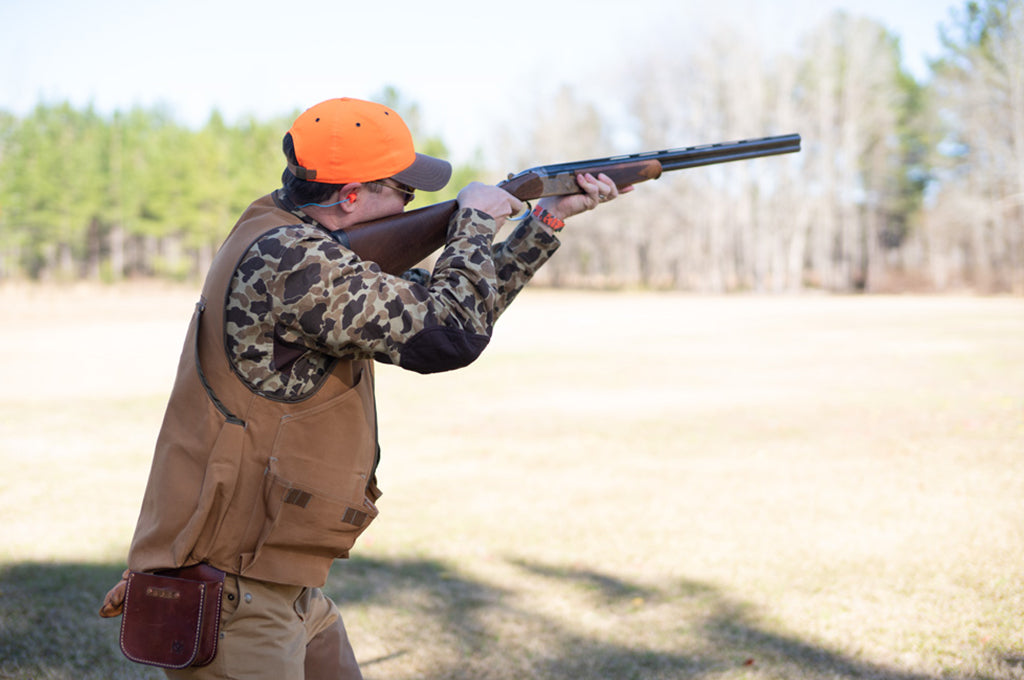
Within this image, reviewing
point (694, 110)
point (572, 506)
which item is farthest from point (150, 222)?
point (572, 506)

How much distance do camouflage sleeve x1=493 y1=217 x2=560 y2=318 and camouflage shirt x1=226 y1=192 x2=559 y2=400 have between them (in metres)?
0.51

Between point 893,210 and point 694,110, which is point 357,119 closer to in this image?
point 694,110

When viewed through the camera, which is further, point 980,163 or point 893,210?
point 893,210

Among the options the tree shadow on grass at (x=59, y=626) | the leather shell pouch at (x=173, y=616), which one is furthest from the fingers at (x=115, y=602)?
the tree shadow on grass at (x=59, y=626)

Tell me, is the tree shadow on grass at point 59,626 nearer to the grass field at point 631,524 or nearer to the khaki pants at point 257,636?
the grass field at point 631,524

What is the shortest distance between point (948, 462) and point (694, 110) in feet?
181

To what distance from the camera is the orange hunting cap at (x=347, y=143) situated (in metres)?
2.47

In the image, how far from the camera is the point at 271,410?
241 cm

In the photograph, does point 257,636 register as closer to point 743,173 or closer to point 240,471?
point 240,471

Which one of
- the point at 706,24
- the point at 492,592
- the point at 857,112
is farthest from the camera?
the point at 857,112

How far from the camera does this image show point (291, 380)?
95.3 inches

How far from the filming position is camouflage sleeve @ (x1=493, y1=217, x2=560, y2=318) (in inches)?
118

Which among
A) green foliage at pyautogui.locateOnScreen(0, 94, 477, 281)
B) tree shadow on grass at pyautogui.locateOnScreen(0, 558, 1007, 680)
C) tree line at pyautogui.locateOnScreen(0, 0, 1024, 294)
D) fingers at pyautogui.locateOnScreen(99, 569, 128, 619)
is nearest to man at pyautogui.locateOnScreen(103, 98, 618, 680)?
fingers at pyautogui.locateOnScreen(99, 569, 128, 619)

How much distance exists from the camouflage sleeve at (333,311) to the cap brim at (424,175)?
1.23 ft
